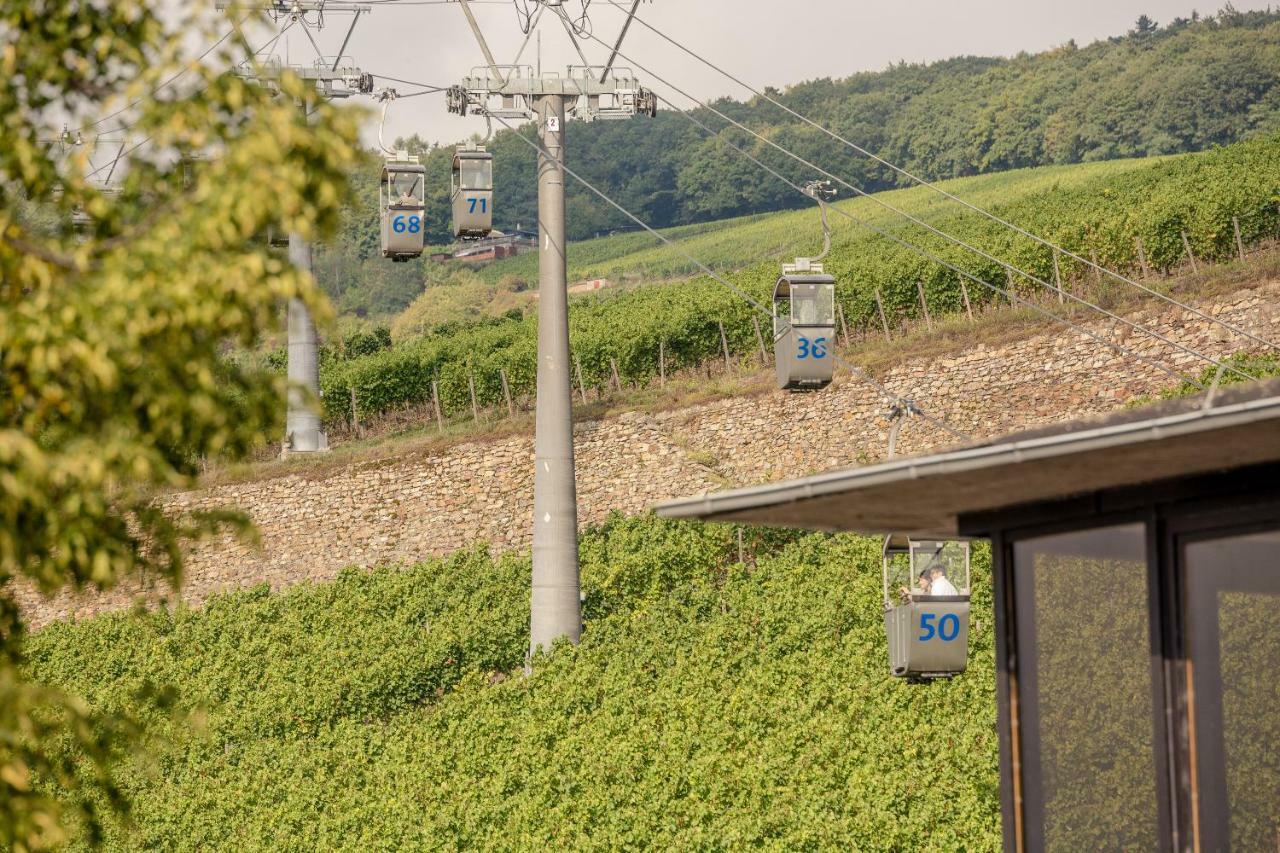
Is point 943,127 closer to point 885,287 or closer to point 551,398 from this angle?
point 885,287

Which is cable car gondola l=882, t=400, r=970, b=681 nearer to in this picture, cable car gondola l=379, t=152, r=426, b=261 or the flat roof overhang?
the flat roof overhang

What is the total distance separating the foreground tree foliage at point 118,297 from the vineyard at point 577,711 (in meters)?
9.23

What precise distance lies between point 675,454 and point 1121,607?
18796mm

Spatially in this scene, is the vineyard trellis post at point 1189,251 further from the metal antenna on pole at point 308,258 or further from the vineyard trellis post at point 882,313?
the metal antenna on pole at point 308,258

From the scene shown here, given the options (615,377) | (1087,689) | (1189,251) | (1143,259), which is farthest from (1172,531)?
(615,377)

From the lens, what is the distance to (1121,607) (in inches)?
237

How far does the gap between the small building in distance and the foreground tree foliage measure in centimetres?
195

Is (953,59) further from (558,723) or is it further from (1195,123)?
(558,723)

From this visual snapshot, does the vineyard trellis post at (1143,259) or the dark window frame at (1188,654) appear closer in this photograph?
the dark window frame at (1188,654)

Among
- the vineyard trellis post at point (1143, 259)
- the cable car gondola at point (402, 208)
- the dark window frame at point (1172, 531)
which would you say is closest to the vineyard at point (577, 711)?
the cable car gondola at point (402, 208)

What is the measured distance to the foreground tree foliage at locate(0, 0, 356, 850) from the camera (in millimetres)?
4281

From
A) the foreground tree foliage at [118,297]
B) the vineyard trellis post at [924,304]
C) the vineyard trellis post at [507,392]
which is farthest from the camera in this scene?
the vineyard trellis post at [507,392]

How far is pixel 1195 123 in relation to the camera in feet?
224

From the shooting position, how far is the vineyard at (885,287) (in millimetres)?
25438
